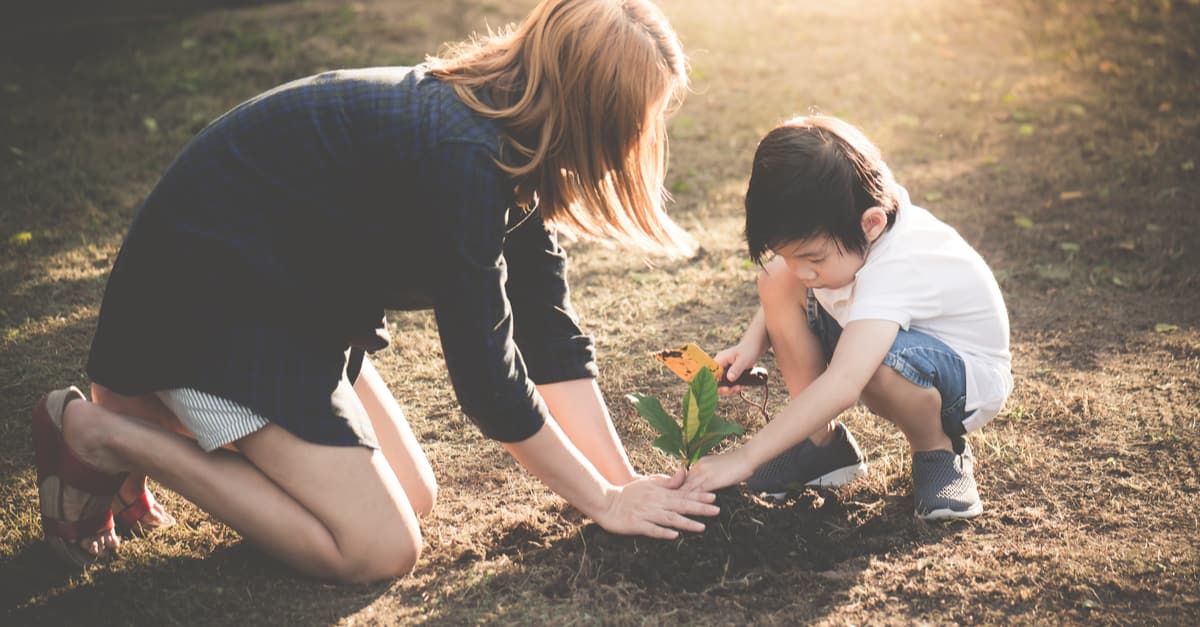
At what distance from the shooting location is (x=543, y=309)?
247 cm

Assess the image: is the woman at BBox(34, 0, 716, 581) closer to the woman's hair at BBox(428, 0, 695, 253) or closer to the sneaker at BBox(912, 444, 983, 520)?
the woman's hair at BBox(428, 0, 695, 253)

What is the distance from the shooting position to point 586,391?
2.53m

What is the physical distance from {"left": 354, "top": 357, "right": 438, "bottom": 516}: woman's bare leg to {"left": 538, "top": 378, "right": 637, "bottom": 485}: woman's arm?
0.38 metres

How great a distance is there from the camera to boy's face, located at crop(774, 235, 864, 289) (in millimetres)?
2215

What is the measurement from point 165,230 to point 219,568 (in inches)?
31.5

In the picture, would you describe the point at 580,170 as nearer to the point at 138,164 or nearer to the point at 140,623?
the point at 140,623

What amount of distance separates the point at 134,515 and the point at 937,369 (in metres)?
2.00

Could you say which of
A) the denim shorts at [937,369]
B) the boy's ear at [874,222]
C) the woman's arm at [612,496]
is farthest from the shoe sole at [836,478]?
the boy's ear at [874,222]

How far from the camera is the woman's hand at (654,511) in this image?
7.16 ft

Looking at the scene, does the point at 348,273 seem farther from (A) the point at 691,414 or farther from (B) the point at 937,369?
(B) the point at 937,369

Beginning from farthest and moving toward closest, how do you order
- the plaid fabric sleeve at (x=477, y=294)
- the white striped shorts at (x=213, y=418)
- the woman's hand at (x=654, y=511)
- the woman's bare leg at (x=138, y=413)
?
the woman's bare leg at (x=138, y=413) < the woman's hand at (x=654, y=511) < the white striped shorts at (x=213, y=418) < the plaid fabric sleeve at (x=477, y=294)

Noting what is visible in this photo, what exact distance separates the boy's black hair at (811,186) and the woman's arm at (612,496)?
594 mm

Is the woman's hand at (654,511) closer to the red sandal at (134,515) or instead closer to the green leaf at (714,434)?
the green leaf at (714,434)

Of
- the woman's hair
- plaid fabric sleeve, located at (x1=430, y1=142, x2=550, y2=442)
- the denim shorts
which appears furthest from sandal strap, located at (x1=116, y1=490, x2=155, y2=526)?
the denim shorts
